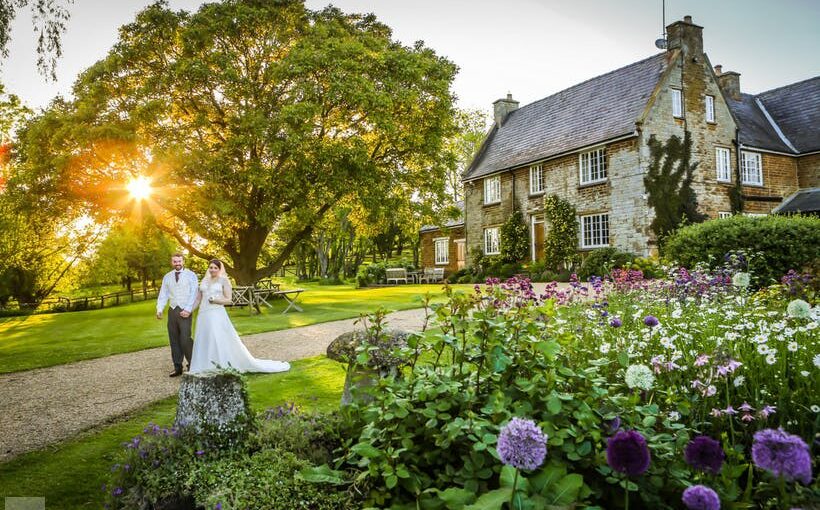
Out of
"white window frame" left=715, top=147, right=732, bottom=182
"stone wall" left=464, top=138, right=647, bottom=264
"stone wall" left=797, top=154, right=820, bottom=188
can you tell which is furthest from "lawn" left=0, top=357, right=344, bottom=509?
"stone wall" left=797, top=154, right=820, bottom=188

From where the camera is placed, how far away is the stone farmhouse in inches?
902

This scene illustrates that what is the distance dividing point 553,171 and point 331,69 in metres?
13.0

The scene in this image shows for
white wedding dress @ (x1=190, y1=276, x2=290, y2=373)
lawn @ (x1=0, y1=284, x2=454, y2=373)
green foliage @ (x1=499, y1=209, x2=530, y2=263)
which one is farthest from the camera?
green foliage @ (x1=499, y1=209, x2=530, y2=263)

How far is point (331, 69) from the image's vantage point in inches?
774

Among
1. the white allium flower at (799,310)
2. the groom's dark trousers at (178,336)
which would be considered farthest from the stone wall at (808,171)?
the groom's dark trousers at (178,336)

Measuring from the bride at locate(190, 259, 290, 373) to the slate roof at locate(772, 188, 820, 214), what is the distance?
26.1m

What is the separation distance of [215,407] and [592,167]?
23907mm

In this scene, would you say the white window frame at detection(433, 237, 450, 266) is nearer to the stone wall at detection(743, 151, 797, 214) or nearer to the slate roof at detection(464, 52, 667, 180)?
the slate roof at detection(464, 52, 667, 180)

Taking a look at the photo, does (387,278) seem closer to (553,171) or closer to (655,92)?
(553,171)

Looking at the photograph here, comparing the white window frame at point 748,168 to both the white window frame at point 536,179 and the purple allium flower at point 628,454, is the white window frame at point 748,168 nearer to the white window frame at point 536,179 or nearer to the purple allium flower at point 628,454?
the white window frame at point 536,179

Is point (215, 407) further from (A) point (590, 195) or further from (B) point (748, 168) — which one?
(B) point (748, 168)

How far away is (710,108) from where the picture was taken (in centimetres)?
2459

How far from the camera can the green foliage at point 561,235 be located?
979 inches

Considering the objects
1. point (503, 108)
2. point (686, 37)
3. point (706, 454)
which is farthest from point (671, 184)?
point (706, 454)
